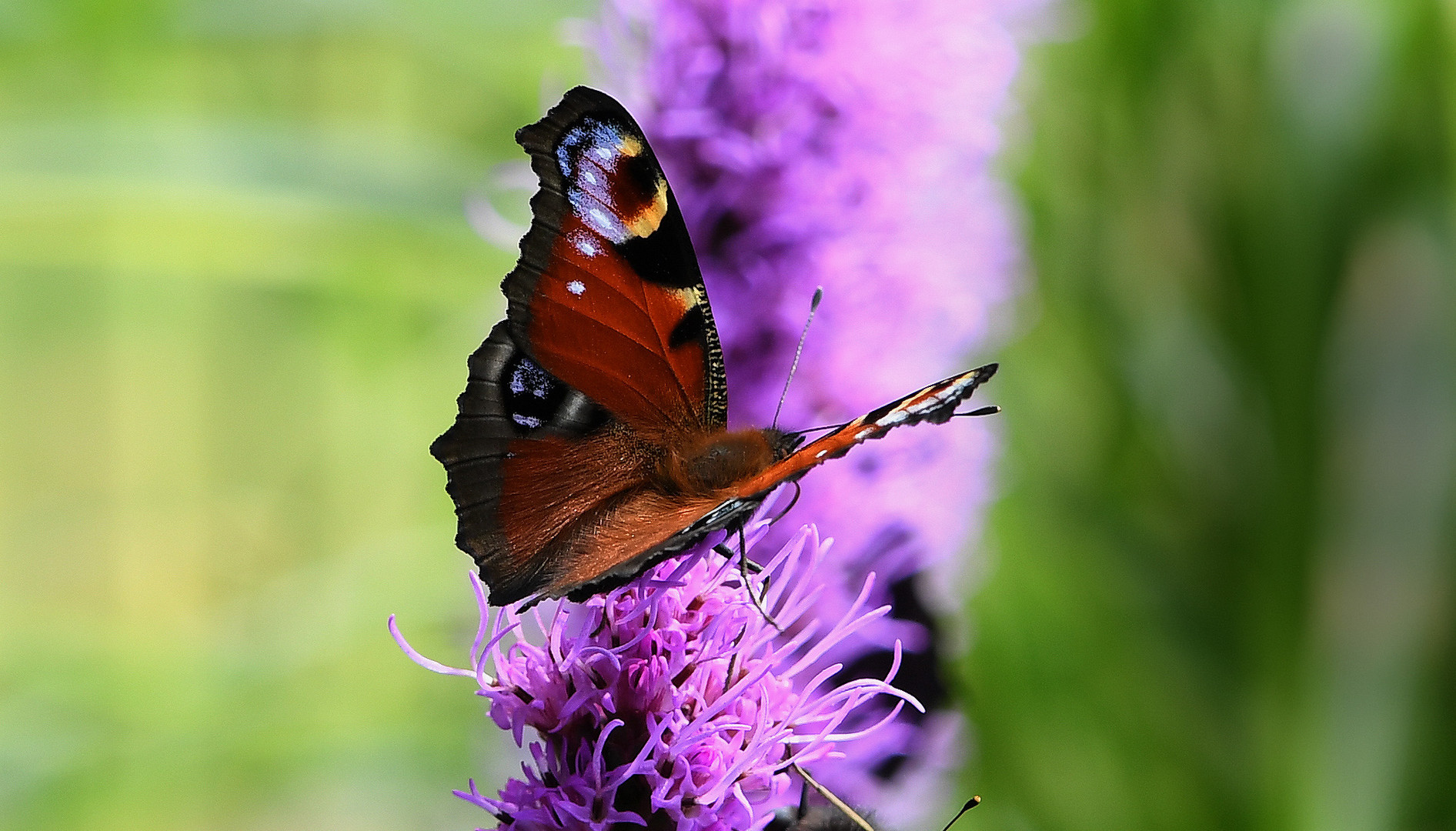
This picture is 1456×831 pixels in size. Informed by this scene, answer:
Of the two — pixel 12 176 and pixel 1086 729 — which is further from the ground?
pixel 12 176

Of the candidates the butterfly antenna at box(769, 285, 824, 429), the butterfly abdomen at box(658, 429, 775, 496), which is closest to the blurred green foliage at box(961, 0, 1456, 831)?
the butterfly antenna at box(769, 285, 824, 429)

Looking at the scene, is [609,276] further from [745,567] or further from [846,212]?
[846,212]

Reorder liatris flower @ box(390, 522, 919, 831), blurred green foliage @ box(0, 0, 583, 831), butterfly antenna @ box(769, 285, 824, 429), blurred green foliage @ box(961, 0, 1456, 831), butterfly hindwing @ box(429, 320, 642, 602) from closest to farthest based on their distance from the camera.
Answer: liatris flower @ box(390, 522, 919, 831), butterfly hindwing @ box(429, 320, 642, 602), butterfly antenna @ box(769, 285, 824, 429), blurred green foliage @ box(0, 0, 583, 831), blurred green foliage @ box(961, 0, 1456, 831)

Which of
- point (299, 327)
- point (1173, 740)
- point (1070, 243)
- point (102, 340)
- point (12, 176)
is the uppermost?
point (102, 340)

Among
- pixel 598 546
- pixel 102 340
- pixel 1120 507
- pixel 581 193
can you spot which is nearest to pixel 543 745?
pixel 598 546

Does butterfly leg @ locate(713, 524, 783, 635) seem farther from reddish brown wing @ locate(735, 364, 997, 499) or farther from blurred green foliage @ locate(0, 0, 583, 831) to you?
blurred green foliage @ locate(0, 0, 583, 831)

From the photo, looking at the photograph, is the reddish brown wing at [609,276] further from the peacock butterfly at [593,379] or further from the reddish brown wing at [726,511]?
the reddish brown wing at [726,511]

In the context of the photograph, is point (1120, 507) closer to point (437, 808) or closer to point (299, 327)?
point (437, 808)

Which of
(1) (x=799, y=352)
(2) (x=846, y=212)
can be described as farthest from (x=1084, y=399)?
(1) (x=799, y=352)
